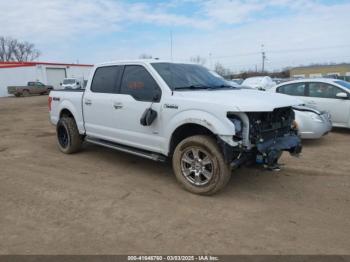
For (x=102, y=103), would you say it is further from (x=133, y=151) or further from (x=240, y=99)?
(x=240, y=99)

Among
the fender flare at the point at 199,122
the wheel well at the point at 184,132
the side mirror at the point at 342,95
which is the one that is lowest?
the wheel well at the point at 184,132

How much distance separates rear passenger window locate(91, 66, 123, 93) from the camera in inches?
248

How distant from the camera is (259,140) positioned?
4789 millimetres

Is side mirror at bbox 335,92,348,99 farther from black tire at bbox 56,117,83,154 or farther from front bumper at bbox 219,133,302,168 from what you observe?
black tire at bbox 56,117,83,154

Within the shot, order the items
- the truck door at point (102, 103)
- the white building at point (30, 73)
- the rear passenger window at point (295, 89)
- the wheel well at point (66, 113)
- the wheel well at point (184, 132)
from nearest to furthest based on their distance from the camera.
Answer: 1. the wheel well at point (184, 132)
2. the truck door at point (102, 103)
3. the wheel well at point (66, 113)
4. the rear passenger window at point (295, 89)
5. the white building at point (30, 73)

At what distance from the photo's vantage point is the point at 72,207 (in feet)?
15.1

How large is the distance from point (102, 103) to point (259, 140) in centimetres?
311

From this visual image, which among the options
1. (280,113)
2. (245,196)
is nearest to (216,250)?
(245,196)

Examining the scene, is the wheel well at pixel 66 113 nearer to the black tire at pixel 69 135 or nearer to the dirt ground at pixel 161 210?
the black tire at pixel 69 135

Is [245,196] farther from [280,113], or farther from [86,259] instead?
[86,259]

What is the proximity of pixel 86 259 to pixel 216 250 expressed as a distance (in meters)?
1.30

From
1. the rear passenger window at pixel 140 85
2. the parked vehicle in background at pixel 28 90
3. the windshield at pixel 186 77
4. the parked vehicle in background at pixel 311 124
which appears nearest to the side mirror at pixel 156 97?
the rear passenger window at pixel 140 85

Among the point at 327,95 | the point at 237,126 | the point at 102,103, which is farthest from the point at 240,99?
the point at 327,95

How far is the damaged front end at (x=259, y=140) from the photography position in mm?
4613
